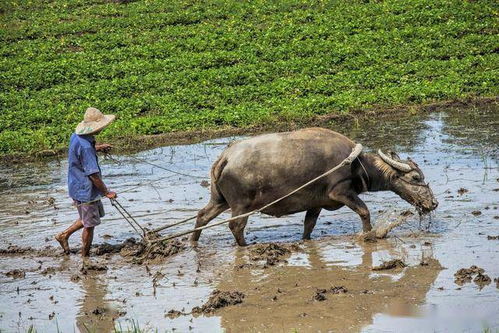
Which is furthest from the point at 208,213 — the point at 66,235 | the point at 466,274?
the point at 466,274

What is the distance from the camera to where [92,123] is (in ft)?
31.6

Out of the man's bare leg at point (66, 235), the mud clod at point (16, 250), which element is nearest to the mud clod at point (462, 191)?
the man's bare leg at point (66, 235)

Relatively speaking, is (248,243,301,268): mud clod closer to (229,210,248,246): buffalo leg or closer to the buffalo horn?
(229,210,248,246): buffalo leg

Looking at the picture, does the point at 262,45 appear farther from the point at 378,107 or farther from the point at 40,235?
the point at 40,235

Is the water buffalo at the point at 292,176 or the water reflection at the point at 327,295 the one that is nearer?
the water reflection at the point at 327,295

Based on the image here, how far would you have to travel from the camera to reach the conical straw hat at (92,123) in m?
9.55

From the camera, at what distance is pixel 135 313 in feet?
25.8

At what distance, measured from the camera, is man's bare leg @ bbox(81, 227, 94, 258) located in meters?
9.77

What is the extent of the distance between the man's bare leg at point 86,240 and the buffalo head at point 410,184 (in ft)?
11.1

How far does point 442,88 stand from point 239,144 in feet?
25.8

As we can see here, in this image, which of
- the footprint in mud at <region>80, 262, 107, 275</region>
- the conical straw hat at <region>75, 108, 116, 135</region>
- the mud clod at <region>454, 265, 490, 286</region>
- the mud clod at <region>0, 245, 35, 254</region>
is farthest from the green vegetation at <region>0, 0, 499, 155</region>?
the mud clod at <region>454, 265, 490, 286</region>

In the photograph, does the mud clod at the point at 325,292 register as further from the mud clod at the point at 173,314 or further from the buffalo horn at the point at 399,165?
the buffalo horn at the point at 399,165

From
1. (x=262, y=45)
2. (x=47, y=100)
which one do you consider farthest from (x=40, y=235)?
(x=262, y=45)

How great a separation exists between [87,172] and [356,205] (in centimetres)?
A: 296
